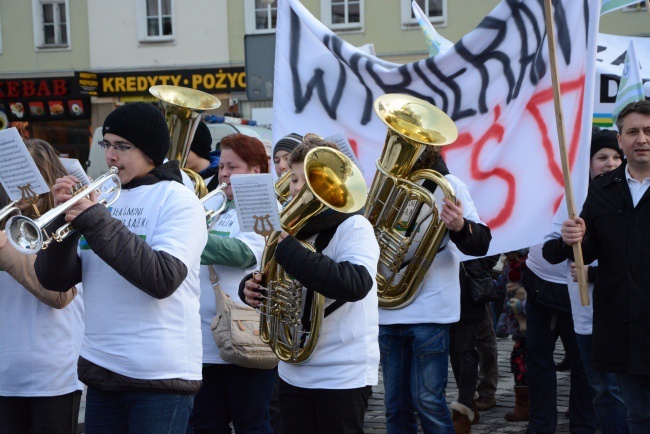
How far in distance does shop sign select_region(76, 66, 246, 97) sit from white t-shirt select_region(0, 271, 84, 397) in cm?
2380

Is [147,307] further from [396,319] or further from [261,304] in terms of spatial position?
[396,319]

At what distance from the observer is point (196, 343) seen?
12.7 feet

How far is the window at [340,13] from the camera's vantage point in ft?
91.8

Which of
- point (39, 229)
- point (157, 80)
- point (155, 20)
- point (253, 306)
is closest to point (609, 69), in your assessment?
point (253, 306)

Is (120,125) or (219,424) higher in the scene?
(120,125)

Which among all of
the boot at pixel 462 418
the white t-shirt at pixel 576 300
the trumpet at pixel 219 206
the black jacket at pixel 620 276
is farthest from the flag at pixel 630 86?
the trumpet at pixel 219 206

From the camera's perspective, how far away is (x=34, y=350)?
452 cm

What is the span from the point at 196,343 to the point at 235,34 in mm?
25271

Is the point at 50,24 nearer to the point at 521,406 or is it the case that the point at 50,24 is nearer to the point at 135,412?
the point at 521,406

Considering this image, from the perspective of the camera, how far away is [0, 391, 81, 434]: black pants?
4480 mm

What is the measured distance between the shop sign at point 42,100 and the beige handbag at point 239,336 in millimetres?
24970

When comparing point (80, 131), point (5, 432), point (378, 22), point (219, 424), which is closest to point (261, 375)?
point (219, 424)

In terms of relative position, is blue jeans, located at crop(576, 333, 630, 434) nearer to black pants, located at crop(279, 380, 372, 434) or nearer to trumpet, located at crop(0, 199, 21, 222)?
black pants, located at crop(279, 380, 372, 434)

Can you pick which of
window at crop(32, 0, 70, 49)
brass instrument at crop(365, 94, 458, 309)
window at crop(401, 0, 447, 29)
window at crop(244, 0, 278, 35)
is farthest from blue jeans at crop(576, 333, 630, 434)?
window at crop(32, 0, 70, 49)
